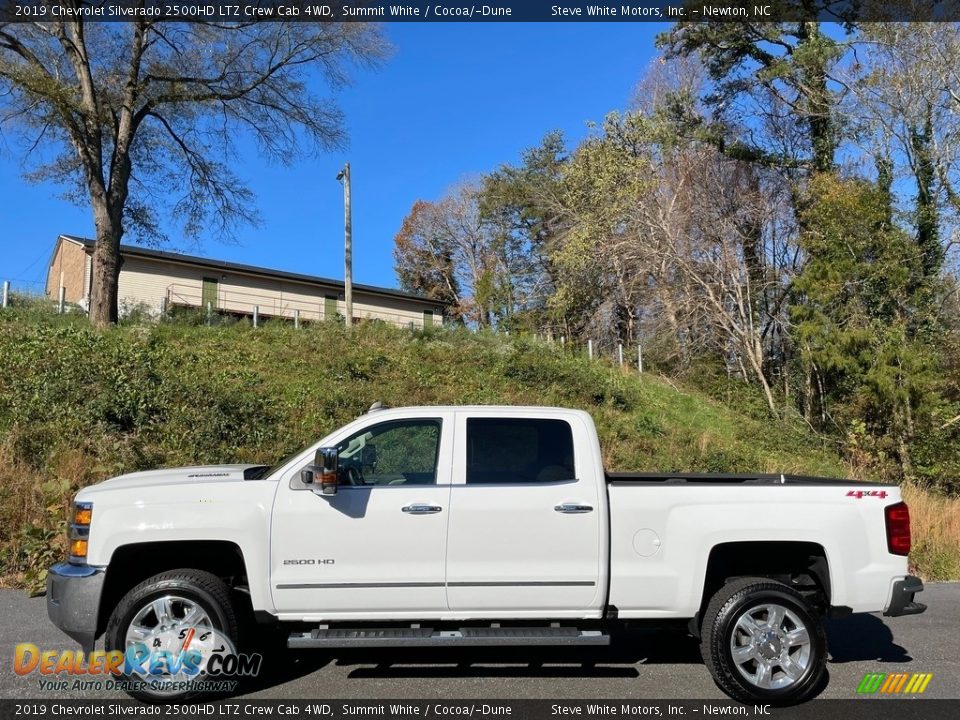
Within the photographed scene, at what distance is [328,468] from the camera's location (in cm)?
471

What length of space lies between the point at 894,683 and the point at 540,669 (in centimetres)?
253

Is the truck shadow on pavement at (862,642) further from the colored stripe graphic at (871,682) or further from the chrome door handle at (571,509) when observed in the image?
the chrome door handle at (571,509)

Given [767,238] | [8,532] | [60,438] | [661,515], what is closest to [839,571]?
[661,515]

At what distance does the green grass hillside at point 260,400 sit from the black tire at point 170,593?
3.95 meters

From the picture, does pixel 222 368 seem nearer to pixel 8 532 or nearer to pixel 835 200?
pixel 8 532

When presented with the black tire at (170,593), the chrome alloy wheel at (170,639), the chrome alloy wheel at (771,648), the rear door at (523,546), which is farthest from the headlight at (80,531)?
the chrome alloy wheel at (771,648)

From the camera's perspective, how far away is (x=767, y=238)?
77.6 feet

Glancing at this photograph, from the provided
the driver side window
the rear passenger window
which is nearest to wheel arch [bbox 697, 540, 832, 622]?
the rear passenger window

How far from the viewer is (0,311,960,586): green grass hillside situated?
10672mm

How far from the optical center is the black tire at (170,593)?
15.2 feet

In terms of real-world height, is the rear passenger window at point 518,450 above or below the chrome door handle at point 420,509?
above

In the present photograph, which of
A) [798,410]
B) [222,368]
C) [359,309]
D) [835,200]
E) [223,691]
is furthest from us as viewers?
[359,309]

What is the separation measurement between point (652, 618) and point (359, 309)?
36674 millimetres

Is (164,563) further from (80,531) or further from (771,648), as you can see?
(771,648)
